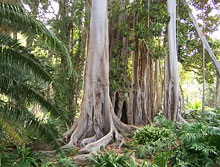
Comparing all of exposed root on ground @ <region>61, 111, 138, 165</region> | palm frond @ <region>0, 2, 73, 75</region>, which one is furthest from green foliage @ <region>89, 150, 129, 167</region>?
palm frond @ <region>0, 2, 73, 75</region>

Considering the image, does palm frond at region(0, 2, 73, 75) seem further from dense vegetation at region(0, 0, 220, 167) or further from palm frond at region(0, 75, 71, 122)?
palm frond at region(0, 75, 71, 122)

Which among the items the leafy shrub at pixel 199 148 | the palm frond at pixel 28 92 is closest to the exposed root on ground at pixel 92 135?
the palm frond at pixel 28 92

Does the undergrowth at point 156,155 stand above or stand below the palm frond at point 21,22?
below

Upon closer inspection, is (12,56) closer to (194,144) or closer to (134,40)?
(194,144)

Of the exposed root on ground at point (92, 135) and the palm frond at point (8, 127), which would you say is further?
the exposed root on ground at point (92, 135)

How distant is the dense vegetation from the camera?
4598mm

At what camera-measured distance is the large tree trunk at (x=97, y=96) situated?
22.6 ft

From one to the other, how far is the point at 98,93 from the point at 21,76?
3010mm

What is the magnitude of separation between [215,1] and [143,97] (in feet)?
19.9

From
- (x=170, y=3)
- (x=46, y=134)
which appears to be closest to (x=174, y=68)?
(x=170, y=3)

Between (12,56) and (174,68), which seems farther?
(174,68)

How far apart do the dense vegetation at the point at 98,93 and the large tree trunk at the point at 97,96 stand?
34cm

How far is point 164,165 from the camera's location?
462 centimetres

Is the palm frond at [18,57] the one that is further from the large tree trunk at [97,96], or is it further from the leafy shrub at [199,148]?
the leafy shrub at [199,148]
